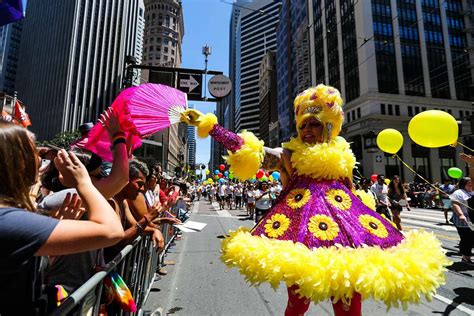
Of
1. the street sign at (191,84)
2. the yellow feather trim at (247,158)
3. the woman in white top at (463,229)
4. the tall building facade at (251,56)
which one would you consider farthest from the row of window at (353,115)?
the tall building facade at (251,56)

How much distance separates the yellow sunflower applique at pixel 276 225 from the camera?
1753mm

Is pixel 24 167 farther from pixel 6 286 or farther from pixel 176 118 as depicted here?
pixel 176 118

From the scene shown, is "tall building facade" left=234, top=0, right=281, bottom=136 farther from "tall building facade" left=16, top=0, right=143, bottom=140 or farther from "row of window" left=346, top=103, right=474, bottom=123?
"row of window" left=346, top=103, right=474, bottom=123

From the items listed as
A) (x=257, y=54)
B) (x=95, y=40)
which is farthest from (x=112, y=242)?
(x=257, y=54)

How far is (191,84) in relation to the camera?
7.93 m

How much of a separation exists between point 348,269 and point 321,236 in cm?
25

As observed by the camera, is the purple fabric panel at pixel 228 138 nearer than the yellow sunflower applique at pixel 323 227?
No

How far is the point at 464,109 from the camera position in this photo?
130ft

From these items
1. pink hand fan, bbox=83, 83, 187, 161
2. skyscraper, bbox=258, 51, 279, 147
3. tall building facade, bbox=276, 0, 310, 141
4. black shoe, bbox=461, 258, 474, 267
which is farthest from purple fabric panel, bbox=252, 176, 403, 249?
skyscraper, bbox=258, 51, 279, 147

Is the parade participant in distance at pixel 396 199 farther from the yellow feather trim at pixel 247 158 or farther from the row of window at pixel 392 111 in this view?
the row of window at pixel 392 111

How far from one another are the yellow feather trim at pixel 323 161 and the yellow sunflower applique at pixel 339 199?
12cm

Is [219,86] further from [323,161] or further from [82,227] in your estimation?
[82,227]

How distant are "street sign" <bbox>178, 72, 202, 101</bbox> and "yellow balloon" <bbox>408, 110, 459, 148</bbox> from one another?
17.3 ft

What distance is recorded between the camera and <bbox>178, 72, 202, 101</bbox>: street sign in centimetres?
788
